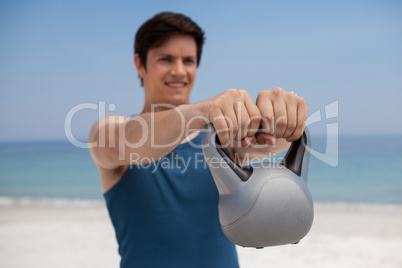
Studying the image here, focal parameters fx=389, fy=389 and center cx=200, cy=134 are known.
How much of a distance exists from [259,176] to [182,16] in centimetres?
114

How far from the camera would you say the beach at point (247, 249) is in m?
4.89

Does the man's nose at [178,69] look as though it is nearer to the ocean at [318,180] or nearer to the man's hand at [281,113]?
the man's hand at [281,113]

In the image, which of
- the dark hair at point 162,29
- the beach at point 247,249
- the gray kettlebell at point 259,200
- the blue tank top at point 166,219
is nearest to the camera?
the gray kettlebell at point 259,200

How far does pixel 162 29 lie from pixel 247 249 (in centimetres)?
412

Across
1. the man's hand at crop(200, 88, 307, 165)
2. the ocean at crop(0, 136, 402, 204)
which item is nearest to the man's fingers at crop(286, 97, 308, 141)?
the man's hand at crop(200, 88, 307, 165)

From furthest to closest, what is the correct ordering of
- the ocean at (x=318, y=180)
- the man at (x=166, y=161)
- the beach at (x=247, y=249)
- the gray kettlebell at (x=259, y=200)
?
the ocean at (x=318, y=180) → the beach at (x=247, y=249) → the man at (x=166, y=161) → the gray kettlebell at (x=259, y=200)

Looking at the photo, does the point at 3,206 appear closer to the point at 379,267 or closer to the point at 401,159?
the point at 379,267

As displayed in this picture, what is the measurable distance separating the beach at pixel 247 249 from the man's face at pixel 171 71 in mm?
3480

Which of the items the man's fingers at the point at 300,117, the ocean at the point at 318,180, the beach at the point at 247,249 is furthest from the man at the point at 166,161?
the ocean at the point at 318,180

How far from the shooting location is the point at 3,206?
9234 millimetres

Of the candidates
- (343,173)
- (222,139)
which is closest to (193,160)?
(222,139)

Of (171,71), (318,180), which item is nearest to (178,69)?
(171,71)

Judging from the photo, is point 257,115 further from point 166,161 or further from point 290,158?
point 166,161

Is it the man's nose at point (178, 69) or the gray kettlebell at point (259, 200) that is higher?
the man's nose at point (178, 69)
